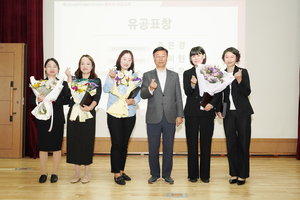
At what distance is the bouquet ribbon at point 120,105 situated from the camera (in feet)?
9.52

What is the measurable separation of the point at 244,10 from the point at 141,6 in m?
1.98

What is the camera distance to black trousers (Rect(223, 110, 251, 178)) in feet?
9.97

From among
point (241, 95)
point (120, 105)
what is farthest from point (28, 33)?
point (241, 95)

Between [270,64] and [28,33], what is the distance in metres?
4.71

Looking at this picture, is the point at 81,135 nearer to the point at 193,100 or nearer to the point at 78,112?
the point at 78,112

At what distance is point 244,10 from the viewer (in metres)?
4.86

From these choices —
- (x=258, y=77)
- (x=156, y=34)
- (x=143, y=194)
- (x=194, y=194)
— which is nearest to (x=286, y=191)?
(x=194, y=194)

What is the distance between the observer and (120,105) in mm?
2916

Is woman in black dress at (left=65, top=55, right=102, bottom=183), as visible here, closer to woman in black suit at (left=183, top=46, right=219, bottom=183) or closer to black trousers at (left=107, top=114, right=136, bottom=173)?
black trousers at (left=107, top=114, right=136, bottom=173)

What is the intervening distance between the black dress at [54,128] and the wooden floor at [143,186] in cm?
46

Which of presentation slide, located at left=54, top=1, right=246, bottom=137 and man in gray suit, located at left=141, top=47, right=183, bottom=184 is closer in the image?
man in gray suit, located at left=141, top=47, right=183, bottom=184

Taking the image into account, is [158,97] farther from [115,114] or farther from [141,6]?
[141,6]

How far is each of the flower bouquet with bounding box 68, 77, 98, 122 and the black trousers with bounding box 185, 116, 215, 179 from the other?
1198 mm

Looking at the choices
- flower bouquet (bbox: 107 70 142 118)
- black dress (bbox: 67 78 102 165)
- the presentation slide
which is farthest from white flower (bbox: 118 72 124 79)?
the presentation slide
